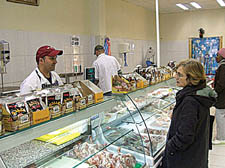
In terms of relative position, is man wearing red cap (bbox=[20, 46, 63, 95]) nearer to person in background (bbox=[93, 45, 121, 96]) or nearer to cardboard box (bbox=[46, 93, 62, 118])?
cardboard box (bbox=[46, 93, 62, 118])

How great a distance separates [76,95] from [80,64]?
13.5 ft

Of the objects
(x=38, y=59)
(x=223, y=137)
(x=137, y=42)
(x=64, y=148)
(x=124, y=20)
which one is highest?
(x=124, y=20)

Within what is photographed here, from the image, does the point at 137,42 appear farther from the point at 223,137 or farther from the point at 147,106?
the point at 147,106

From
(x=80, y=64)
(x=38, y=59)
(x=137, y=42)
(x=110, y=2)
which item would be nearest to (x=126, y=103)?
(x=38, y=59)

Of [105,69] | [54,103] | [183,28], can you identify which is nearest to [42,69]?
[54,103]

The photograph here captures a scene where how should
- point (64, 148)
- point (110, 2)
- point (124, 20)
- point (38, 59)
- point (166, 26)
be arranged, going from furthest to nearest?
point (166, 26) → point (124, 20) → point (110, 2) → point (38, 59) → point (64, 148)

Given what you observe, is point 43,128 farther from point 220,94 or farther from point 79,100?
point 220,94

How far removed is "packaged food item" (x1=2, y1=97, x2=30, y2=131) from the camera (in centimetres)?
141

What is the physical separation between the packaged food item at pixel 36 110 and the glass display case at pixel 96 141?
4 cm

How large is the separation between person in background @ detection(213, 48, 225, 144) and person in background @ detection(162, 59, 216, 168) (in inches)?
93.2

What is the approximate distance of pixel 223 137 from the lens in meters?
4.48

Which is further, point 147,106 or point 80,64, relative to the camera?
point 80,64

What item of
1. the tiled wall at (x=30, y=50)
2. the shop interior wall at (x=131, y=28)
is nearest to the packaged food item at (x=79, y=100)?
the tiled wall at (x=30, y=50)

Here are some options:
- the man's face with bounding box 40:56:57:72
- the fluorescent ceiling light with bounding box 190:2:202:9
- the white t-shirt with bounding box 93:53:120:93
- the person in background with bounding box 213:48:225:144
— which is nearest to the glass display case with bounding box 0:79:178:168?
the man's face with bounding box 40:56:57:72
